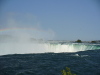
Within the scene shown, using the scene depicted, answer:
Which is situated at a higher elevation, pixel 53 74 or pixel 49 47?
pixel 49 47

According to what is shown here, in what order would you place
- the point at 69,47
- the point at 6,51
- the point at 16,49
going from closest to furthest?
the point at 6,51, the point at 16,49, the point at 69,47

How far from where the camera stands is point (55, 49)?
63531 millimetres

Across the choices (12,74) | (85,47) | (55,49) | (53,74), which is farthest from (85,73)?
(85,47)

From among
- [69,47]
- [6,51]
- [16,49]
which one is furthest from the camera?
[69,47]

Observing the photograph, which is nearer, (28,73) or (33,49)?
(28,73)

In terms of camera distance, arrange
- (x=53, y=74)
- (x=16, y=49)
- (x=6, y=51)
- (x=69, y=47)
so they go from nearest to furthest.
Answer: (x=53, y=74) < (x=6, y=51) < (x=16, y=49) < (x=69, y=47)

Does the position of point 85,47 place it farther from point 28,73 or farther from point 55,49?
point 28,73

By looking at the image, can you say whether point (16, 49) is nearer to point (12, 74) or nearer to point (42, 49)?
point (42, 49)

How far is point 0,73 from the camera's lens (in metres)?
20.1

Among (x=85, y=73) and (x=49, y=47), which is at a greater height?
(x=49, y=47)

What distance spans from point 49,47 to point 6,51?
19001mm

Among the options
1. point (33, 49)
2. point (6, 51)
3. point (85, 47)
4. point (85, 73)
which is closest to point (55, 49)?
point (33, 49)

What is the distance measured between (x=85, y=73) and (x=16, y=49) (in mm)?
45667

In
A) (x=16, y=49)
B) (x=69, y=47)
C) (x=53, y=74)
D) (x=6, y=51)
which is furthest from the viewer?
(x=69, y=47)
